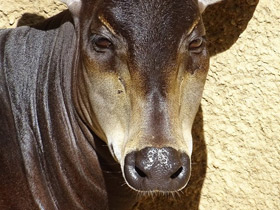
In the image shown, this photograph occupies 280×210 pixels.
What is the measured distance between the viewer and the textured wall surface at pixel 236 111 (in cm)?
381

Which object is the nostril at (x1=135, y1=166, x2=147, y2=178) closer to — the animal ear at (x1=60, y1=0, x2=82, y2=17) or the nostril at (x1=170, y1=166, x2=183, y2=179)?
the nostril at (x1=170, y1=166, x2=183, y2=179)

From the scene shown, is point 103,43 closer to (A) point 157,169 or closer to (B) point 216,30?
(A) point 157,169

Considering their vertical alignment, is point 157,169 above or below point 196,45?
below

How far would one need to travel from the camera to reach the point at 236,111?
12.9 feet

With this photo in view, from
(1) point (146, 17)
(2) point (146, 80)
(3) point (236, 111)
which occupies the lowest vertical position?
(3) point (236, 111)

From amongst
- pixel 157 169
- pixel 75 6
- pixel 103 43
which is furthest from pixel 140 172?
pixel 75 6

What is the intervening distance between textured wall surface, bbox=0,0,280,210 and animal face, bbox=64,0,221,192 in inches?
27.7

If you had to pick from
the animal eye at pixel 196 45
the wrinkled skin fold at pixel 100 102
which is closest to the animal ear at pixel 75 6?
the wrinkled skin fold at pixel 100 102

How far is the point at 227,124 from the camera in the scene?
3.96 metres

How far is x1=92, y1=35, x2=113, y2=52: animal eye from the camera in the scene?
3.04 m

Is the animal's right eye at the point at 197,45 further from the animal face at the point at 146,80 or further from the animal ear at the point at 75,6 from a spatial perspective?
the animal ear at the point at 75,6

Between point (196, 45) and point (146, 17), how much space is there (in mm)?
208

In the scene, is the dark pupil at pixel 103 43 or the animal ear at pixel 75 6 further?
the animal ear at pixel 75 6

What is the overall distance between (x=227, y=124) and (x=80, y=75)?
97cm
